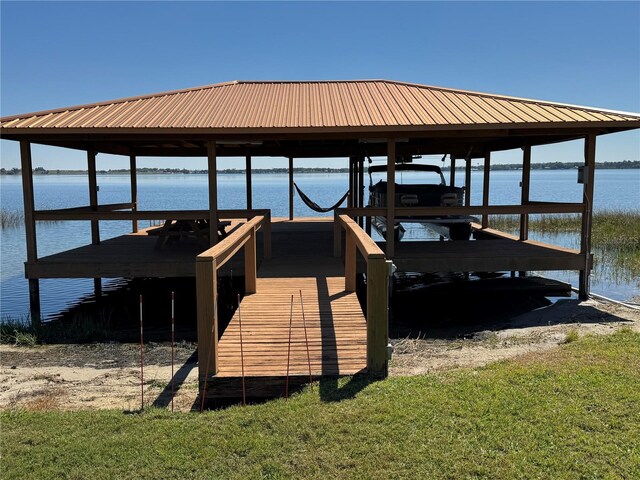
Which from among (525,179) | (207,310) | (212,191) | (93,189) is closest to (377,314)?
(207,310)

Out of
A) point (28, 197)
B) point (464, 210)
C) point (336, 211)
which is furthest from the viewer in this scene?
point (336, 211)

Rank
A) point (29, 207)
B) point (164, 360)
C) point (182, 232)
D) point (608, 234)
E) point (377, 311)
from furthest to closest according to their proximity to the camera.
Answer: point (608, 234) → point (182, 232) → point (29, 207) → point (164, 360) → point (377, 311)

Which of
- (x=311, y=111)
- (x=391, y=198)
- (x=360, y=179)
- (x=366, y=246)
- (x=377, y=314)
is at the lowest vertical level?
(x=377, y=314)

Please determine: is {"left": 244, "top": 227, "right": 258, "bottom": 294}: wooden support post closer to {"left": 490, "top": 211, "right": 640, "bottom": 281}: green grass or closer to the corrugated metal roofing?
the corrugated metal roofing

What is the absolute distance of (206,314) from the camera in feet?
14.8

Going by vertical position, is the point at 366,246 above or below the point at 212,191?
below

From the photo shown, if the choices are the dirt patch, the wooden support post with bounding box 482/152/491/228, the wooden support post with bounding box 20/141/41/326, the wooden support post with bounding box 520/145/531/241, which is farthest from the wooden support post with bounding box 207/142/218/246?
the wooden support post with bounding box 482/152/491/228

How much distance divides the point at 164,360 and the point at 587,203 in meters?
7.71

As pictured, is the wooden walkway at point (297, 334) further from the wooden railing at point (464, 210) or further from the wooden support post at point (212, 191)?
the wooden support post at point (212, 191)

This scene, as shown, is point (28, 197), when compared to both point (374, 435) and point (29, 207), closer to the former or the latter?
point (29, 207)

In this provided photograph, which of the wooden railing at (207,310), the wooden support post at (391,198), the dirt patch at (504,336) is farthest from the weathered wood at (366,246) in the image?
the wooden support post at (391,198)

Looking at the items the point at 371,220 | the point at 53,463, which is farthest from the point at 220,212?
the point at 53,463

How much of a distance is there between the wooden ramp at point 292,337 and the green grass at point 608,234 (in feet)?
29.7

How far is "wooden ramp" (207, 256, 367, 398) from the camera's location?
4547mm
